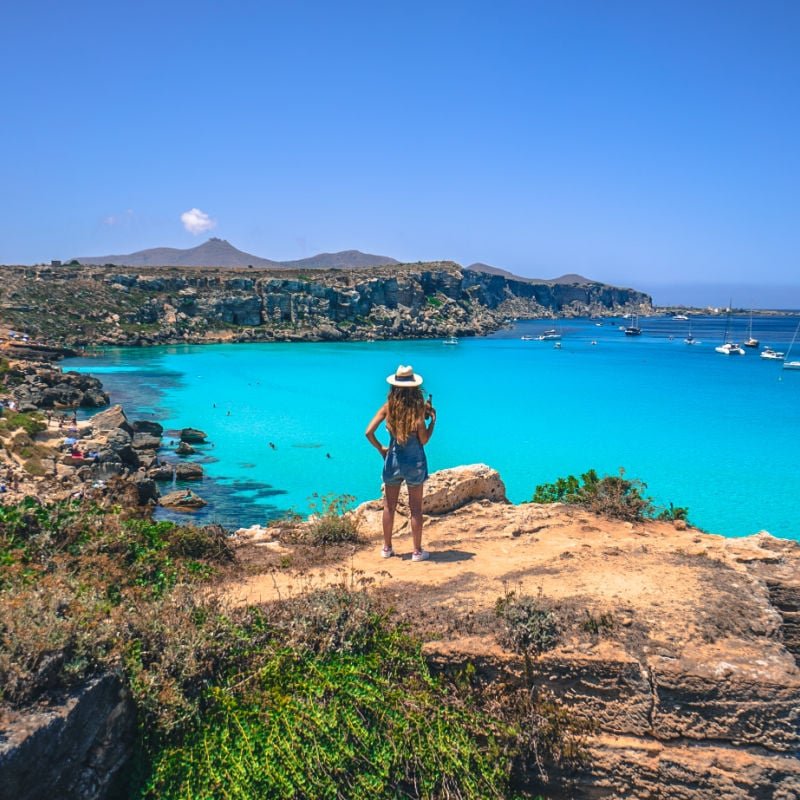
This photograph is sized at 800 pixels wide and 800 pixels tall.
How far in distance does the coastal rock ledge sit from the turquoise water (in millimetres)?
12713

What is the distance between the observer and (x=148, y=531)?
7.67 meters

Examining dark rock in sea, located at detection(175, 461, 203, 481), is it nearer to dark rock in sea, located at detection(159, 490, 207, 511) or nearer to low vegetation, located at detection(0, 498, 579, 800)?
dark rock in sea, located at detection(159, 490, 207, 511)

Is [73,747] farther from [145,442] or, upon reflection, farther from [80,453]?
[145,442]

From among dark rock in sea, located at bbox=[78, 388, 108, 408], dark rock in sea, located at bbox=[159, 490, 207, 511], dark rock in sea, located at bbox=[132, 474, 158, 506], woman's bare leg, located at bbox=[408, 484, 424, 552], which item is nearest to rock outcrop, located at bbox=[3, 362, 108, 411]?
dark rock in sea, located at bbox=[78, 388, 108, 408]

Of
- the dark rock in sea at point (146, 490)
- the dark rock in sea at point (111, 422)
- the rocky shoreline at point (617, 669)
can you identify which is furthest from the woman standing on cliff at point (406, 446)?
the dark rock in sea at point (111, 422)

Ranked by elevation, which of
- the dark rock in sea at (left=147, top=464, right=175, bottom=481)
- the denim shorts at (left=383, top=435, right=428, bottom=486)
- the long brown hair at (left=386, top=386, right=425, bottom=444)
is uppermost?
the long brown hair at (left=386, top=386, right=425, bottom=444)

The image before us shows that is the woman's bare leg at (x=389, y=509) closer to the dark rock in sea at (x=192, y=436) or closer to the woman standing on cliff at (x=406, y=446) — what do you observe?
the woman standing on cliff at (x=406, y=446)

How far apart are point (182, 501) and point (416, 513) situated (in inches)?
545

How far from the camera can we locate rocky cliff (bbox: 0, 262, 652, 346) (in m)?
75.8

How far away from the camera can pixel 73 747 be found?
4.23 m

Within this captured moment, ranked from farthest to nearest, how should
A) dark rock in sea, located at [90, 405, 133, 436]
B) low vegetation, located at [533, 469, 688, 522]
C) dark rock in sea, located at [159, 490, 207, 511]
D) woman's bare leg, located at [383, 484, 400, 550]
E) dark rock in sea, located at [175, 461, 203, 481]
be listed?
dark rock in sea, located at [90, 405, 133, 436], dark rock in sea, located at [175, 461, 203, 481], dark rock in sea, located at [159, 490, 207, 511], low vegetation, located at [533, 469, 688, 522], woman's bare leg, located at [383, 484, 400, 550]

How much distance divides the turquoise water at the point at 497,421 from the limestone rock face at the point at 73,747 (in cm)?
1412

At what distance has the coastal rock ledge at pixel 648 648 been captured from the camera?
5227mm

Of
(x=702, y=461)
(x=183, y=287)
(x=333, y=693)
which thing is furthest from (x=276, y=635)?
(x=183, y=287)
